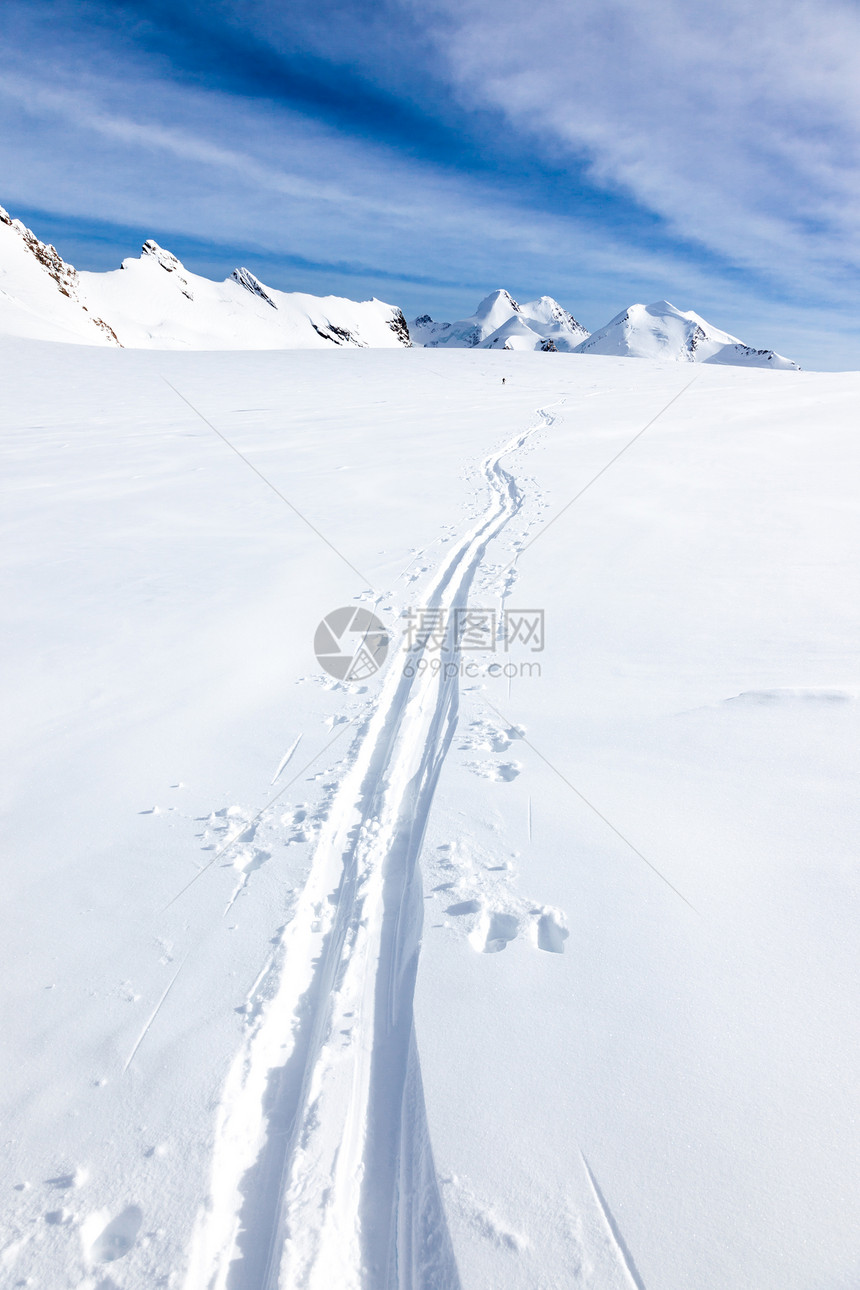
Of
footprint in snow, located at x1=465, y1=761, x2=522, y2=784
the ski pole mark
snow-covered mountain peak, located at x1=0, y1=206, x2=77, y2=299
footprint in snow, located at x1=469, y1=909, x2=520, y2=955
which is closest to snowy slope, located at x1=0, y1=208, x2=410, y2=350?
snow-covered mountain peak, located at x1=0, y1=206, x2=77, y2=299

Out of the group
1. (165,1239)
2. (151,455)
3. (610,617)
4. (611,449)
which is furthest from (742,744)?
(151,455)

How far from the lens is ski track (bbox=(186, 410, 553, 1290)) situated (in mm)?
1788

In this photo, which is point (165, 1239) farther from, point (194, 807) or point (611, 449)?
point (611, 449)

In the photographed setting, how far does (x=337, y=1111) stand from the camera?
2.14 metres

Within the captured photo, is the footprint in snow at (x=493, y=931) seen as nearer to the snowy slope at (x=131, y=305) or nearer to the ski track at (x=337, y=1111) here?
the ski track at (x=337, y=1111)

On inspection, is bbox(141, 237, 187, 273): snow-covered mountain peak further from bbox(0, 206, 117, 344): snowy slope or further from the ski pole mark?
the ski pole mark

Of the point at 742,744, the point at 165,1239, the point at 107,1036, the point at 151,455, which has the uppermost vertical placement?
the point at 151,455

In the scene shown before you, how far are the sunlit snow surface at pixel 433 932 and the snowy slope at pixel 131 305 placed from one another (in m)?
45.6

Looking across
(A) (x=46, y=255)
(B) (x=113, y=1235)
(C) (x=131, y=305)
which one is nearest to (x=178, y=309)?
(C) (x=131, y=305)

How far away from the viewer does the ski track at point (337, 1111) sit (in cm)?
179

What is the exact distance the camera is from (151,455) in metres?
12.1

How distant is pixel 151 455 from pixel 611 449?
9083 mm

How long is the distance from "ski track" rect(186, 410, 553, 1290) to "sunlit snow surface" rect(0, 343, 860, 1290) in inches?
0.4

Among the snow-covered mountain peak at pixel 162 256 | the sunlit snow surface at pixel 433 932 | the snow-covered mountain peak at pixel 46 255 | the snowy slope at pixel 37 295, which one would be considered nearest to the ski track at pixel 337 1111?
the sunlit snow surface at pixel 433 932
